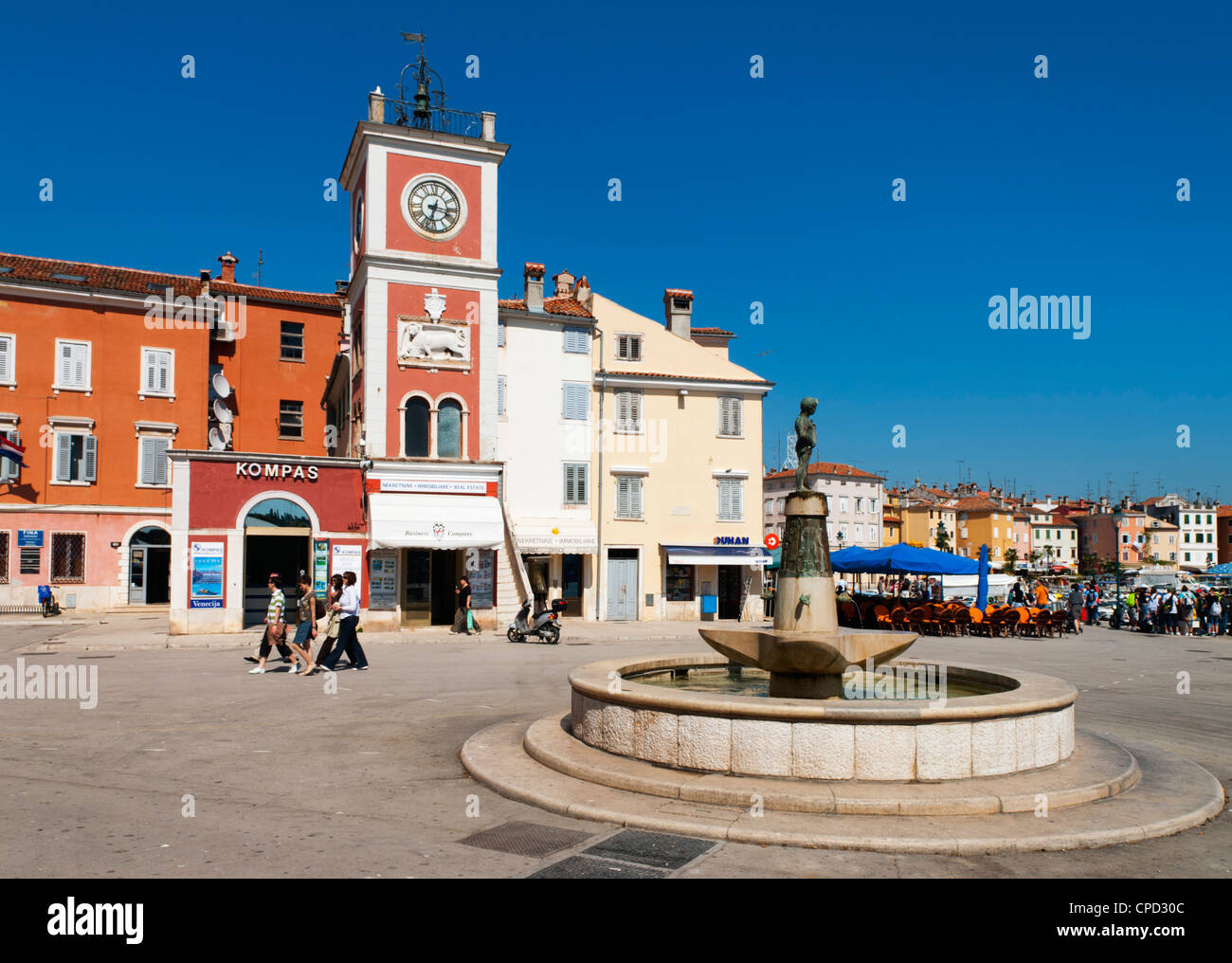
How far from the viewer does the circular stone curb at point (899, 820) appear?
6309 mm

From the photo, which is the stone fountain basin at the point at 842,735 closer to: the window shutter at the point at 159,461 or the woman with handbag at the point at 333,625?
the woman with handbag at the point at 333,625

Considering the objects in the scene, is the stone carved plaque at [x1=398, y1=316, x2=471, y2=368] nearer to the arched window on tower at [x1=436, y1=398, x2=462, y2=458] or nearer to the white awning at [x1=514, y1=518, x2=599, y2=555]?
the arched window on tower at [x1=436, y1=398, x2=462, y2=458]

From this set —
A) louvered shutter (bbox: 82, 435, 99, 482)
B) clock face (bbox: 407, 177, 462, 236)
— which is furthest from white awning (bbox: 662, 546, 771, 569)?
louvered shutter (bbox: 82, 435, 99, 482)

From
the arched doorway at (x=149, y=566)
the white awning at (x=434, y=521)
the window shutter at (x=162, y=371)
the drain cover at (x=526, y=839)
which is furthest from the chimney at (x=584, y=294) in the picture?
the drain cover at (x=526, y=839)

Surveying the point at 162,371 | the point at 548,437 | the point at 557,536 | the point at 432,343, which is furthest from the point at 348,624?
the point at 162,371

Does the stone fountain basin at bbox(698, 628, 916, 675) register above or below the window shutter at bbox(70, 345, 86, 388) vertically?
below

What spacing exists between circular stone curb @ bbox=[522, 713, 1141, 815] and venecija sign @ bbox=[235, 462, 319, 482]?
1771 centimetres

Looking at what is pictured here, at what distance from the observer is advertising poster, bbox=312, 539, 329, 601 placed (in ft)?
78.9

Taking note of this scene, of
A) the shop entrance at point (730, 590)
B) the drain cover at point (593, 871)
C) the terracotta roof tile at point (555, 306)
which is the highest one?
the terracotta roof tile at point (555, 306)

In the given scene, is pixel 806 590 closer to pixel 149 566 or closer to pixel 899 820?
pixel 899 820

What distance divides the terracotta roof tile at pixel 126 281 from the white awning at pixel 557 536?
15.4 metres

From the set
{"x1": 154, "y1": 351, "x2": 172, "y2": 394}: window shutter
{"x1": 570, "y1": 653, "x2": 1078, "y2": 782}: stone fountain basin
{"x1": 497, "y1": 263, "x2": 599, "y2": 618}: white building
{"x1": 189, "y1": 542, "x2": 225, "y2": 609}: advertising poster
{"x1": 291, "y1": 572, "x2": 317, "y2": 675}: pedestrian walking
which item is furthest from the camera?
{"x1": 154, "y1": 351, "x2": 172, "y2": 394}: window shutter

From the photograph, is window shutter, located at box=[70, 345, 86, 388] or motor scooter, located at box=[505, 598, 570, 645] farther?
window shutter, located at box=[70, 345, 86, 388]
